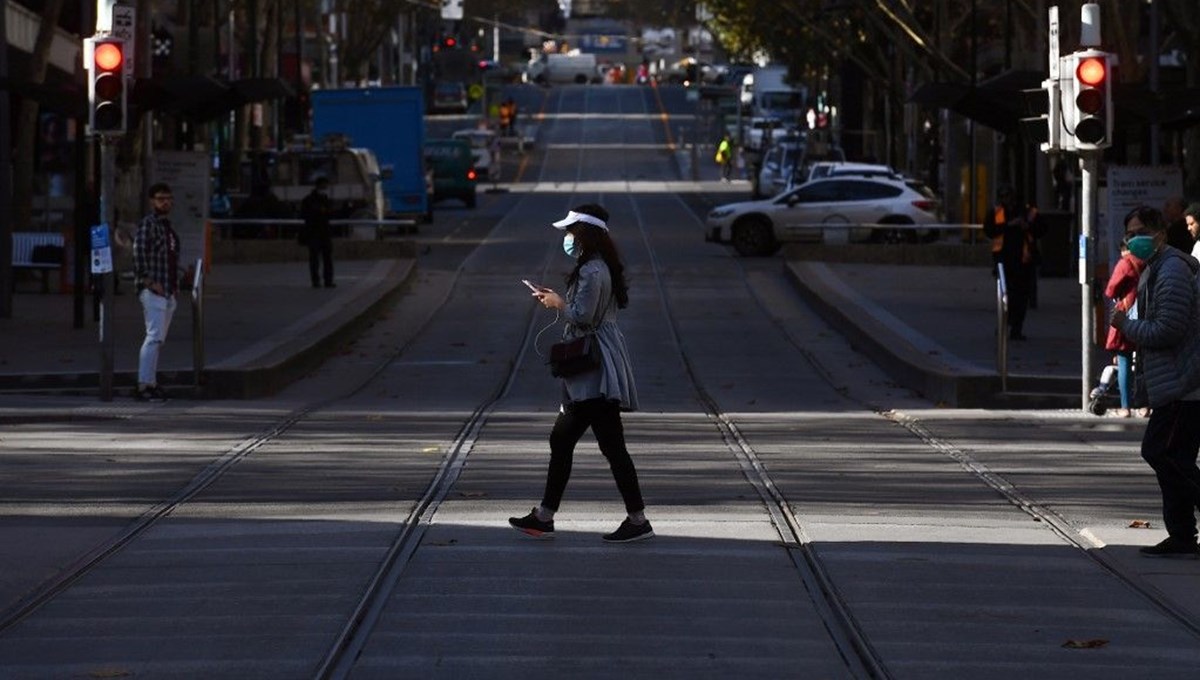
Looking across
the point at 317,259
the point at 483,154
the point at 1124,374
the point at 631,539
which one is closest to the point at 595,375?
the point at 631,539

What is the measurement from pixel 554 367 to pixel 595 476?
3795mm

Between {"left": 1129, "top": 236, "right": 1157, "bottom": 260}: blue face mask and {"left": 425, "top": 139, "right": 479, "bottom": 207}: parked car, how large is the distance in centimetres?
5841

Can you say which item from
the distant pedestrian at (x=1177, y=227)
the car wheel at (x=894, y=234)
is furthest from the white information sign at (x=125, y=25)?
the car wheel at (x=894, y=234)

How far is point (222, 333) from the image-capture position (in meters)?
28.7

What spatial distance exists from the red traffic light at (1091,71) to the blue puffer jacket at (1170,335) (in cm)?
869

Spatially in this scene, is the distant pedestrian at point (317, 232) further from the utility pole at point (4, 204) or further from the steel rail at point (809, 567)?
the steel rail at point (809, 567)

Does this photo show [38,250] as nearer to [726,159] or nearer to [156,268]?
[156,268]

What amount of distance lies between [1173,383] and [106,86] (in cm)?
1172

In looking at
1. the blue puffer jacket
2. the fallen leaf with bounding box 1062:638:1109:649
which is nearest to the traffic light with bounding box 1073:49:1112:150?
the blue puffer jacket

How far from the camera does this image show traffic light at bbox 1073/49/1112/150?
20.5m

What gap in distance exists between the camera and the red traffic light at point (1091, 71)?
20547 mm

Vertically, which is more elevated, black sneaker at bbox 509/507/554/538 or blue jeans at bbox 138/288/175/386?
blue jeans at bbox 138/288/175/386

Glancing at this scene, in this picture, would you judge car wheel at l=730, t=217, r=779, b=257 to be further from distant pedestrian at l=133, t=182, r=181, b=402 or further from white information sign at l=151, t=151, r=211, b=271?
distant pedestrian at l=133, t=182, r=181, b=402

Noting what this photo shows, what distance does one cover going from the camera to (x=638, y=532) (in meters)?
12.5
